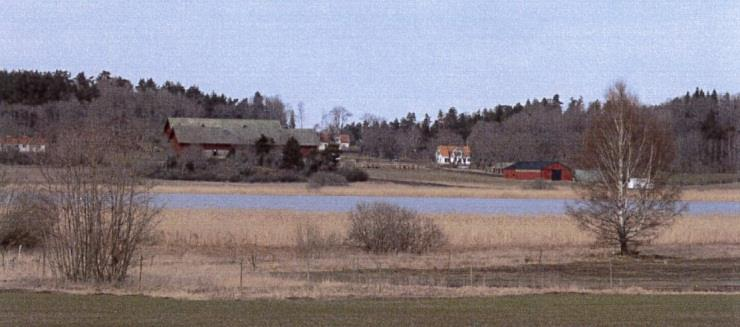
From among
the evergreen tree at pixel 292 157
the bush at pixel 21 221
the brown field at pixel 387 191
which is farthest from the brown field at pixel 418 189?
the bush at pixel 21 221

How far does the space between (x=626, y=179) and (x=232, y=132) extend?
82.2 meters

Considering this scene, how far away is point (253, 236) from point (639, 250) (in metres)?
16.5

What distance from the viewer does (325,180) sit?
91750 mm

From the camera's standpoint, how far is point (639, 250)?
41000mm

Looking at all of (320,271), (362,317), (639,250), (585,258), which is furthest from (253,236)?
(362,317)

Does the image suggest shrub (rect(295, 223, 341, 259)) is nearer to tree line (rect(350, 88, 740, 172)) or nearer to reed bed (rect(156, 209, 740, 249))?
reed bed (rect(156, 209, 740, 249))

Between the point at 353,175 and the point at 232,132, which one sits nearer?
the point at 353,175

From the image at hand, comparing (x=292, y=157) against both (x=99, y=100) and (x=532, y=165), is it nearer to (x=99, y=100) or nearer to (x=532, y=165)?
(x=532, y=165)

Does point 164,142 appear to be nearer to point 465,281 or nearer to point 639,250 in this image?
point 639,250

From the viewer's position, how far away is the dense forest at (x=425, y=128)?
13100 centimetres

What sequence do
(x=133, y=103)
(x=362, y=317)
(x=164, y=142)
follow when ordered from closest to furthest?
1. (x=362, y=317)
2. (x=164, y=142)
3. (x=133, y=103)

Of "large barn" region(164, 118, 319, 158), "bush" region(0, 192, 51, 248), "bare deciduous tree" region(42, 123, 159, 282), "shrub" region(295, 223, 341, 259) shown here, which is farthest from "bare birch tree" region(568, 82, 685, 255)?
"large barn" region(164, 118, 319, 158)

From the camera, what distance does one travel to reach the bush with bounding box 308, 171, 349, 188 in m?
90.3

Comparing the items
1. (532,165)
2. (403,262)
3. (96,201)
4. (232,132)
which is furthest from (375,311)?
(532,165)
